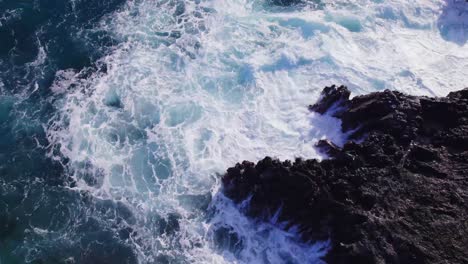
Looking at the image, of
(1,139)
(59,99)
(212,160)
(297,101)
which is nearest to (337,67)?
(297,101)

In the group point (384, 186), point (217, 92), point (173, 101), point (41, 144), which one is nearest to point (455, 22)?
point (217, 92)

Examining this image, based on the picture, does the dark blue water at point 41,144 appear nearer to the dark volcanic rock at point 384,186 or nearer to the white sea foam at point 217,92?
the white sea foam at point 217,92

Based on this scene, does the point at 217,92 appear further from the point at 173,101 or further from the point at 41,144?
the point at 41,144

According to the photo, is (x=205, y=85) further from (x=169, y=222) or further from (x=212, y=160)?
(x=169, y=222)

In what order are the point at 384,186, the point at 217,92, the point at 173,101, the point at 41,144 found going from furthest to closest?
the point at 217,92
the point at 173,101
the point at 41,144
the point at 384,186

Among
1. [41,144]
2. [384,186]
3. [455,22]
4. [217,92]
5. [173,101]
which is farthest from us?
[455,22]

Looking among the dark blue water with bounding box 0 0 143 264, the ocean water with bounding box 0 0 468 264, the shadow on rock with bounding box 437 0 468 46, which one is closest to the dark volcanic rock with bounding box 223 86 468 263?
the ocean water with bounding box 0 0 468 264

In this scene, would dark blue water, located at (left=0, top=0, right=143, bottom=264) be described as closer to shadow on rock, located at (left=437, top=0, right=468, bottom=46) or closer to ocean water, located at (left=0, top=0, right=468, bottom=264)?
ocean water, located at (left=0, top=0, right=468, bottom=264)
